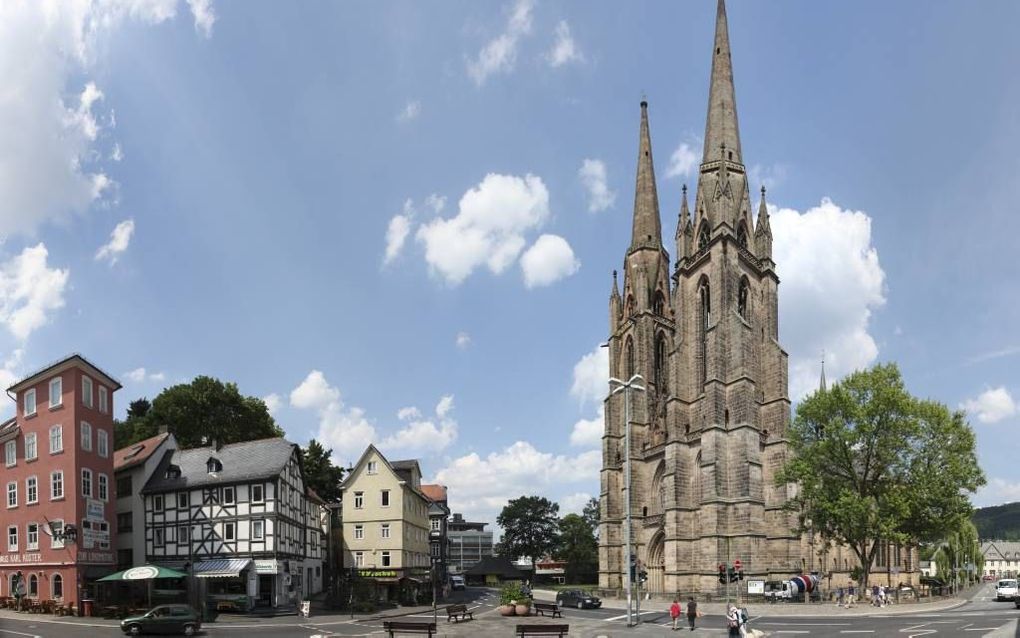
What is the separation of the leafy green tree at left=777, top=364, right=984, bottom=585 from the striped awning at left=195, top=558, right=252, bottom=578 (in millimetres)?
32917

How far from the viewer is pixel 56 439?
1628 inches

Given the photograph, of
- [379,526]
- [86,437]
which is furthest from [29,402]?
[379,526]

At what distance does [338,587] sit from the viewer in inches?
1759

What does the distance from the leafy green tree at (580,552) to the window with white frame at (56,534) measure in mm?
72003

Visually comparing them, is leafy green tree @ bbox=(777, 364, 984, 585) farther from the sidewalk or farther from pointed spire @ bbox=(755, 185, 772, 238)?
pointed spire @ bbox=(755, 185, 772, 238)

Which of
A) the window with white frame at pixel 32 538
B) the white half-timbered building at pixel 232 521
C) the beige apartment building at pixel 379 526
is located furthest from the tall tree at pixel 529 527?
the window with white frame at pixel 32 538

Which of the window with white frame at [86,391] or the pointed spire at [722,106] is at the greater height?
the pointed spire at [722,106]

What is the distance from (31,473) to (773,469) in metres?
51.1

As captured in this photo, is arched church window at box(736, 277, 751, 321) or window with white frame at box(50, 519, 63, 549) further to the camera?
arched church window at box(736, 277, 751, 321)

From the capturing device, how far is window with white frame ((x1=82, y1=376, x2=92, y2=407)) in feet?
138

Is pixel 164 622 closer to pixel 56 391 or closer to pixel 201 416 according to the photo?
pixel 56 391

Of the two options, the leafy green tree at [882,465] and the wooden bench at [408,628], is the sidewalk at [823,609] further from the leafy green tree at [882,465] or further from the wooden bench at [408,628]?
the wooden bench at [408,628]

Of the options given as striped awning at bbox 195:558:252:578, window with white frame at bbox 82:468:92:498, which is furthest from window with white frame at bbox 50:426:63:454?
striped awning at bbox 195:558:252:578

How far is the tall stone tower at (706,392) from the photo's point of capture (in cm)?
5569
